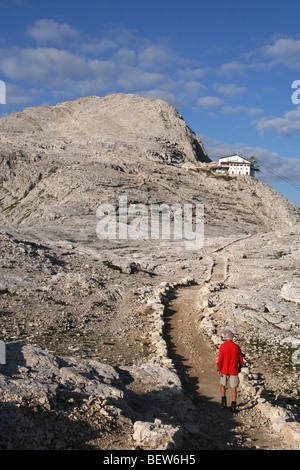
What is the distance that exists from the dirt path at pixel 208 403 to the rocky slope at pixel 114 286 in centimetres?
75

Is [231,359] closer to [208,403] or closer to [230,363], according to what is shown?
[230,363]

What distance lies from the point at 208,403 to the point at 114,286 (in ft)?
54.1

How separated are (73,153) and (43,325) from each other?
88962 mm

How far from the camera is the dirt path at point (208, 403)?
472 inches

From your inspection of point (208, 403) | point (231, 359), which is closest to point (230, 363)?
point (231, 359)

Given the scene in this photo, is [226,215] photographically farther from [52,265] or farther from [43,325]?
[43,325]

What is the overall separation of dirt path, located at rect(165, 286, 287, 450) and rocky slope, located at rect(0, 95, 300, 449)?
29.5 inches

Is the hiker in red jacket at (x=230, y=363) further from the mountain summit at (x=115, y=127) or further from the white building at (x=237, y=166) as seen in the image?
the white building at (x=237, y=166)

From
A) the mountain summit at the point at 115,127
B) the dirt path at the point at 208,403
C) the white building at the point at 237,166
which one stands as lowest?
the dirt path at the point at 208,403

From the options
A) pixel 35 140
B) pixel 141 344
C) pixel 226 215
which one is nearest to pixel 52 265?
pixel 141 344

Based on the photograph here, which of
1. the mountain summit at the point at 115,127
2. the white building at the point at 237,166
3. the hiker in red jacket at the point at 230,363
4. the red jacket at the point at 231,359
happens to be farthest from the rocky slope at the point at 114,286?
the white building at the point at 237,166

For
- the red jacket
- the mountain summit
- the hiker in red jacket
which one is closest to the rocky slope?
the hiker in red jacket

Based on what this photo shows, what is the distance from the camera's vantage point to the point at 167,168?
108 metres

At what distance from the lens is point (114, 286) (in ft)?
101
